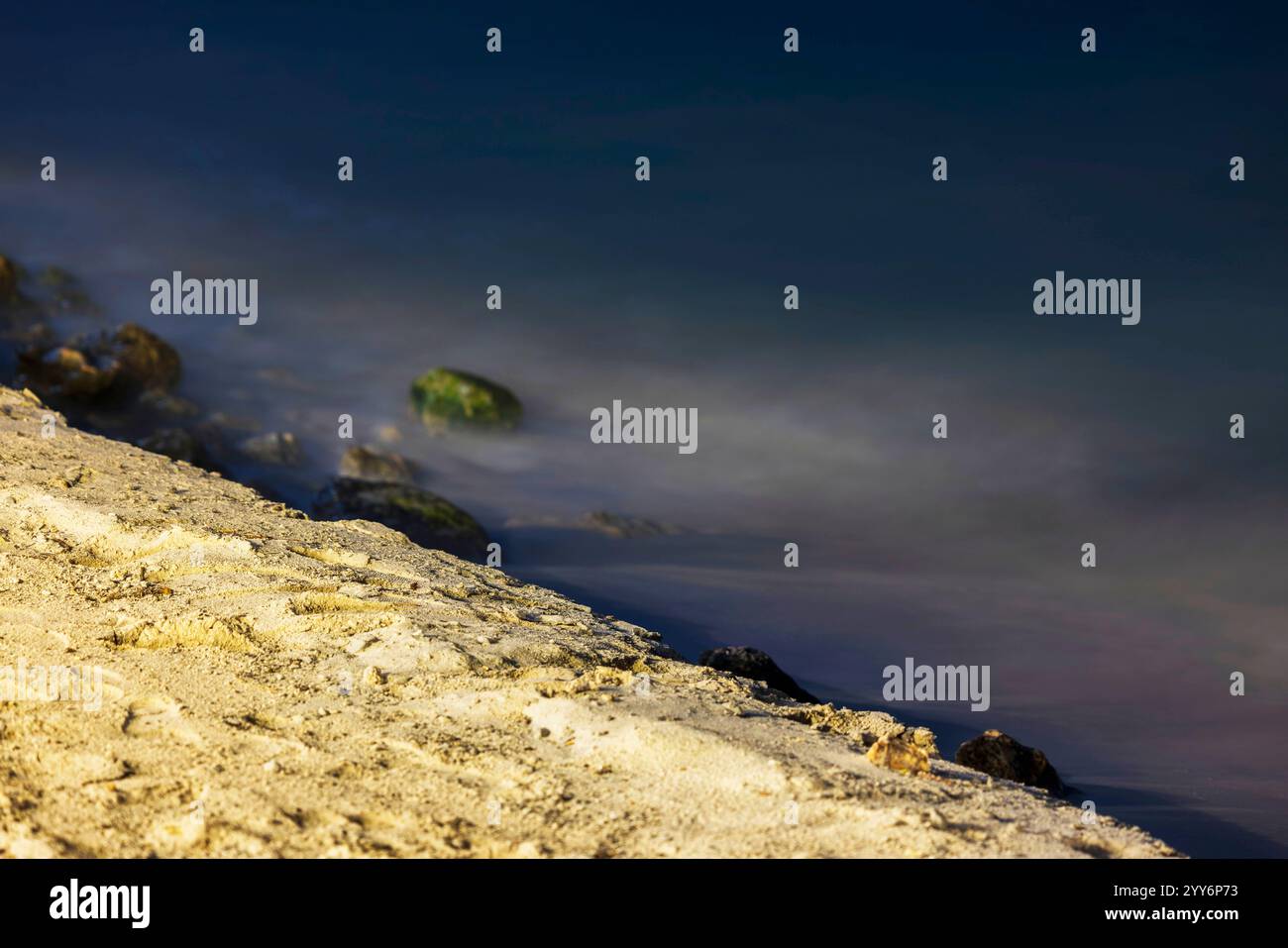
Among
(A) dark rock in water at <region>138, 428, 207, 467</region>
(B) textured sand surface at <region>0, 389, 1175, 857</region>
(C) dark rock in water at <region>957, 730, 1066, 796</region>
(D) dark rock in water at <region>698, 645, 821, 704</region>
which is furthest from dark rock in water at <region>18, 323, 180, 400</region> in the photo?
(C) dark rock in water at <region>957, 730, 1066, 796</region>

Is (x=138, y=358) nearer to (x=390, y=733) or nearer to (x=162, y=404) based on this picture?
(x=162, y=404)

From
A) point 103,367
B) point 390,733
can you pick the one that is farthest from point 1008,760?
point 103,367

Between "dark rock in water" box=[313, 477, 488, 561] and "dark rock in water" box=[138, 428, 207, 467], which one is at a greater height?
"dark rock in water" box=[138, 428, 207, 467]

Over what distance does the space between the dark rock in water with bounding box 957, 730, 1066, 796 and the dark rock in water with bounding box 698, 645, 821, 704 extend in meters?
1.27

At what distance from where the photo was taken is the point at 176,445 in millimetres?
13570

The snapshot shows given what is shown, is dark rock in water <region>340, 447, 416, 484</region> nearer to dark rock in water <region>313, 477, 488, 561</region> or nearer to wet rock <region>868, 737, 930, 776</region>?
dark rock in water <region>313, 477, 488, 561</region>

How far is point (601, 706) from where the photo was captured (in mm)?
4520

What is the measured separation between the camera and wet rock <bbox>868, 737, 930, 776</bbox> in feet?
14.1

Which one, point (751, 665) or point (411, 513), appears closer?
point (751, 665)

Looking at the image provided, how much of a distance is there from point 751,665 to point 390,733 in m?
3.89
